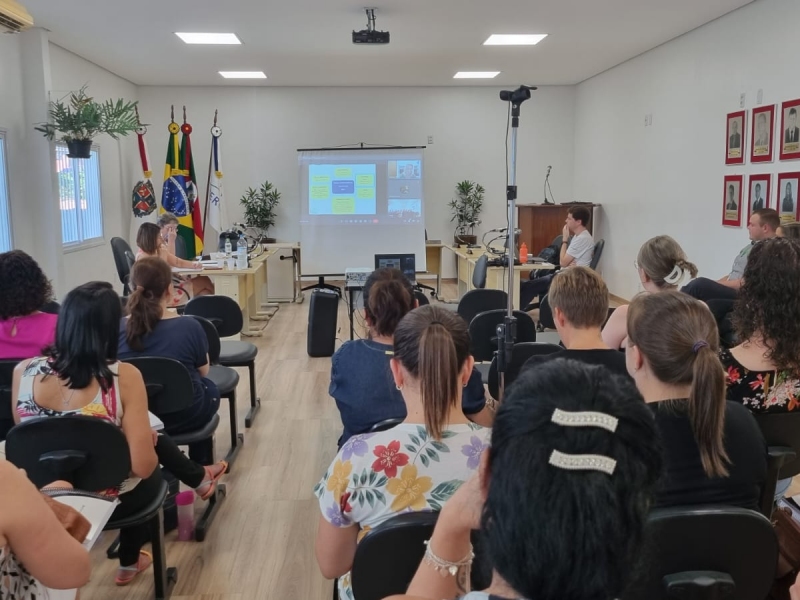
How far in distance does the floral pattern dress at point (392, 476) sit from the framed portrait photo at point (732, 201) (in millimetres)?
5247

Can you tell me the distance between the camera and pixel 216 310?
4.21 m

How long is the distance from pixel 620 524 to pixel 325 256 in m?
7.64

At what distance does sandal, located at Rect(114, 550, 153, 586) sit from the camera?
2.44 metres

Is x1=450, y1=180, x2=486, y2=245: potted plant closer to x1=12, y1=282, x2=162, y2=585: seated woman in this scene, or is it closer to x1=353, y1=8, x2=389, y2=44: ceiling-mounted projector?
x1=353, y1=8, x2=389, y2=44: ceiling-mounted projector

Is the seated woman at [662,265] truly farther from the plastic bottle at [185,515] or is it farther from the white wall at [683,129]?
the white wall at [683,129]

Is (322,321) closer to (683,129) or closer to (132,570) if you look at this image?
(132,570)

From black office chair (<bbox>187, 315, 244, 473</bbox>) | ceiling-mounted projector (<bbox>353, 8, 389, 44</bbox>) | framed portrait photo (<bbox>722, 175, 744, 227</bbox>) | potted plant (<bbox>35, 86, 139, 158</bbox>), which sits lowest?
black office chair (<bbox>187, 315, 244, 473</bbox>)

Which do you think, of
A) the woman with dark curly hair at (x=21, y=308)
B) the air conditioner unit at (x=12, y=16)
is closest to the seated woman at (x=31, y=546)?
the woman with dark curly hair at (x=21, y=308)

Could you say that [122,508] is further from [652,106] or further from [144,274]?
[652,106]

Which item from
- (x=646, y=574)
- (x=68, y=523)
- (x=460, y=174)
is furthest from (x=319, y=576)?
(x=460, y=174)

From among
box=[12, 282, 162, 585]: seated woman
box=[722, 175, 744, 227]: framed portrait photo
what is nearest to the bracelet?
box=[12, 282, 162, 585]: seated woman

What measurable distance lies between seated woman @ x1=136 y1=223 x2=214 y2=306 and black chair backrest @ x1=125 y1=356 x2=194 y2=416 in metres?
2.22

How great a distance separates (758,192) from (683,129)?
1.52 meters

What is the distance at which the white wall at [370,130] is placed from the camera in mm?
9742
